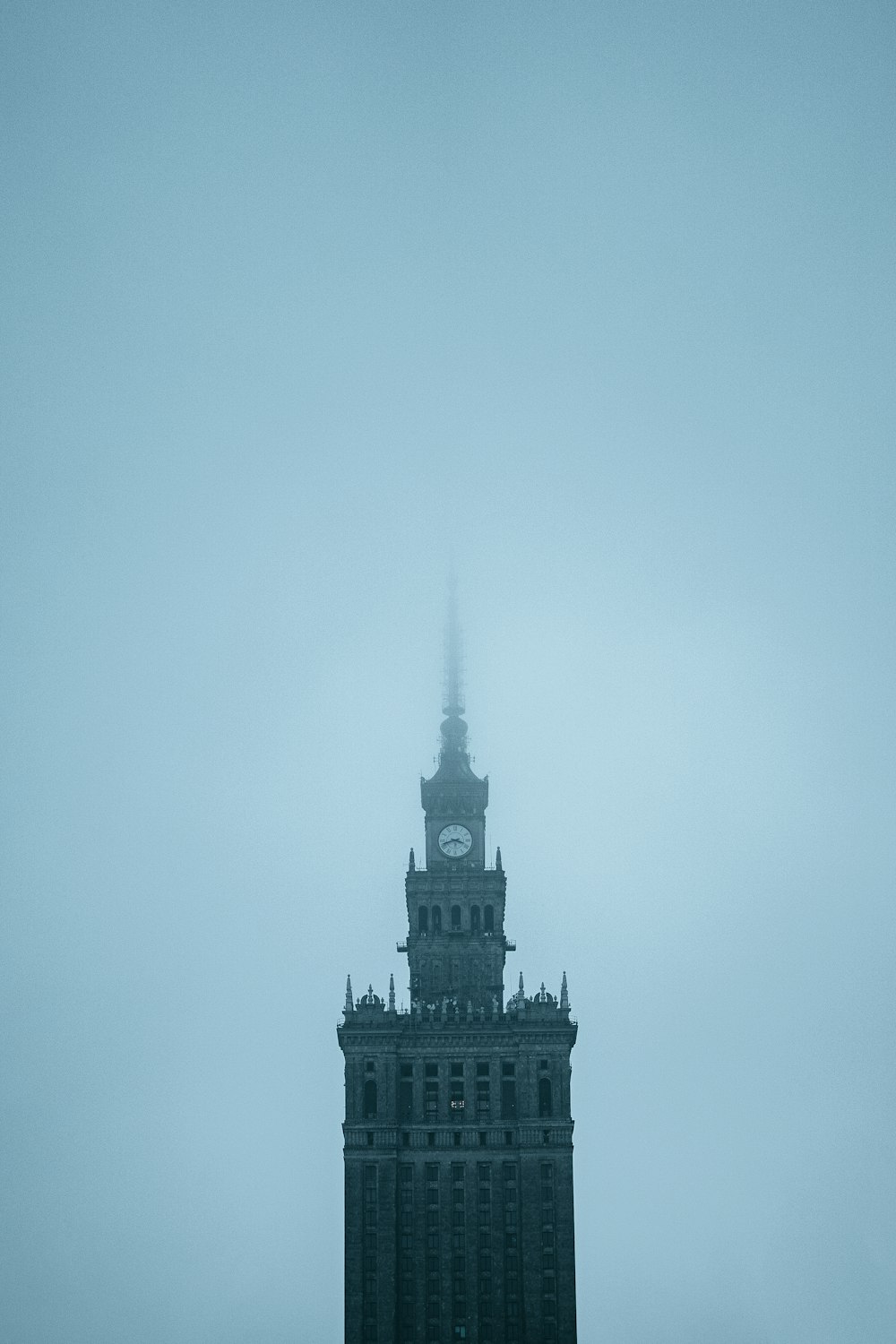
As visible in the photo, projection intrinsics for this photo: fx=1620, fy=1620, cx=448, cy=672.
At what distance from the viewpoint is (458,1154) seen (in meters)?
152

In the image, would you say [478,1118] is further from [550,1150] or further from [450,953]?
[450,953]

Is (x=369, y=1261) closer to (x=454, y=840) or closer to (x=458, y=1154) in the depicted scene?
(x=458, y=1154)

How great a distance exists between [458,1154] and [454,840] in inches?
1258

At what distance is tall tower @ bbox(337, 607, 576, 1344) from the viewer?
480ft

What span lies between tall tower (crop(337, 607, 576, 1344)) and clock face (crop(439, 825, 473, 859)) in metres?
6.71

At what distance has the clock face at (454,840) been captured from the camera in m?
168

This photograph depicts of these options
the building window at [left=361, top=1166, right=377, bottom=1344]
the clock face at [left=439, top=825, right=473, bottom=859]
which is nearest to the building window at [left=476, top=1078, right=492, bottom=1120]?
the building window at [left=361, top=1166, right=377, bottom=1344]

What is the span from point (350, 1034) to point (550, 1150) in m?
21.8

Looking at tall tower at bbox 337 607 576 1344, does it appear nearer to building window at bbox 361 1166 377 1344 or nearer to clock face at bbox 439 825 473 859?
building window at bbox 361 1166 377 1344

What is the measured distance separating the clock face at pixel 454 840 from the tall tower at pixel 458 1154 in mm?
6710

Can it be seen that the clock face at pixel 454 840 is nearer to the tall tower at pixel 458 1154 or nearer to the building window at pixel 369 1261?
the tall tower at pixel 458 1154

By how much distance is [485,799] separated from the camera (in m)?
170

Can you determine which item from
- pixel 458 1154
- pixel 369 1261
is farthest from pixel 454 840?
pixel 369 1261

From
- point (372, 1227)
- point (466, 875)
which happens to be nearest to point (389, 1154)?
point (372, 1227)
